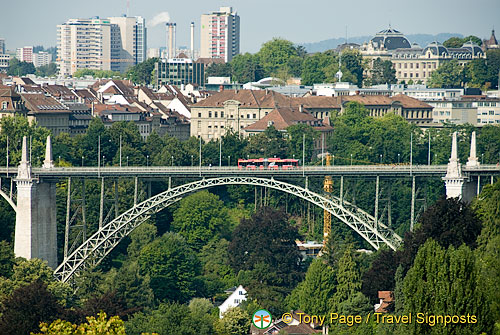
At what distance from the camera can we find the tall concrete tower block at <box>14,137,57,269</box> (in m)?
78.4

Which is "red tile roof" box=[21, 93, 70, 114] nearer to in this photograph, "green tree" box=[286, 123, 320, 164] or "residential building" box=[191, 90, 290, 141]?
"residential building" box=[191, 90, 290, 141]

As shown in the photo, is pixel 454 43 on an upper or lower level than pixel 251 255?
upper

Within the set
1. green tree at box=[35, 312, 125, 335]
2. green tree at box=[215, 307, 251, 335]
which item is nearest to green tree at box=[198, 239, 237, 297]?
green tree at box=[215, 307, 251, 335]

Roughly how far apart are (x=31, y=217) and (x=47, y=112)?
3881 cm

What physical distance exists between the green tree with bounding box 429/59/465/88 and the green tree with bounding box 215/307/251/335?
98.6 metres

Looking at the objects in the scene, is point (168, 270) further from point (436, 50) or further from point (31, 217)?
point (436, 50)

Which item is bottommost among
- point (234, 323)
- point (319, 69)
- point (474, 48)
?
point (234, 323)

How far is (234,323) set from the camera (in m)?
70.9

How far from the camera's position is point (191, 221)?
304ft

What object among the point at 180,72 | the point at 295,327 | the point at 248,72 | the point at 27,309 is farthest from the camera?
the point at 180,72

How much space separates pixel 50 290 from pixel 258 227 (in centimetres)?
1710

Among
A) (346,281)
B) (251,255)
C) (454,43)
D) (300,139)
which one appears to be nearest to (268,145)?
(300,139)

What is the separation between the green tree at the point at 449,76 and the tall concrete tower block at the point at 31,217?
309 ft

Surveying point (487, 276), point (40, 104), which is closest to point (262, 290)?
point (487, 276)
